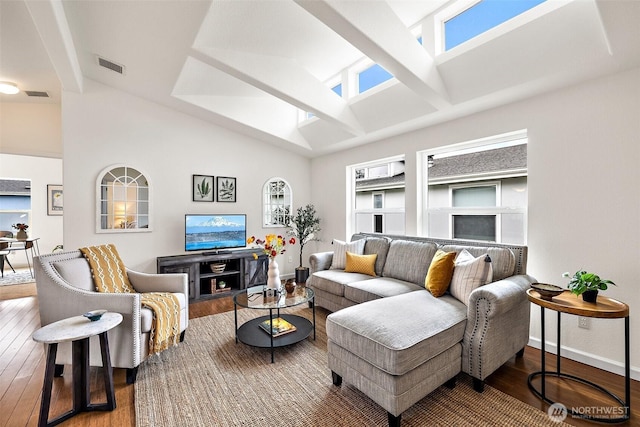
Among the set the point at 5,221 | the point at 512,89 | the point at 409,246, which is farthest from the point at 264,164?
the point at 5,221

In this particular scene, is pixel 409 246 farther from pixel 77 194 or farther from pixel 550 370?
pixel 77 194

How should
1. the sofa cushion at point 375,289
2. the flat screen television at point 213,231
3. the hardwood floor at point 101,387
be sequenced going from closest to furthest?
1. the hardwood floor at point 101,387
2. the sofa cushion at point 375,289
3. the flat screen television at point 213,231

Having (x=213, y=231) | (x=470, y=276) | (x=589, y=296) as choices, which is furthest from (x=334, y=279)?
(x=213, y=231)

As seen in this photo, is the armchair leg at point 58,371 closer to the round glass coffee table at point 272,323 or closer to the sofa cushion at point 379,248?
the round glass coffee table at point 272,323

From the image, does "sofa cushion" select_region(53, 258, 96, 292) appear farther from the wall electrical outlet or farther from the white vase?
the wall electrical outlet

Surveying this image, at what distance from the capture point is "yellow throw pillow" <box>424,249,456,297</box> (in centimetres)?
251

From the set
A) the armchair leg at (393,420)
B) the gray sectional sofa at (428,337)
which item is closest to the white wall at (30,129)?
the gray sectional sofa at (428,337)

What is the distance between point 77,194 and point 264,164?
265cm

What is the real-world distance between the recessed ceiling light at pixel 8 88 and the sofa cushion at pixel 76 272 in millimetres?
3007

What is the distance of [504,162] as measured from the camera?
3033 mm

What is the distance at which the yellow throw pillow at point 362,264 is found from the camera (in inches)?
137

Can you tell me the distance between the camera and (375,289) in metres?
2.88

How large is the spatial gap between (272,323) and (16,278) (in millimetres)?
5877

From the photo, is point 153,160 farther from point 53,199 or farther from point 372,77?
point 53,199
